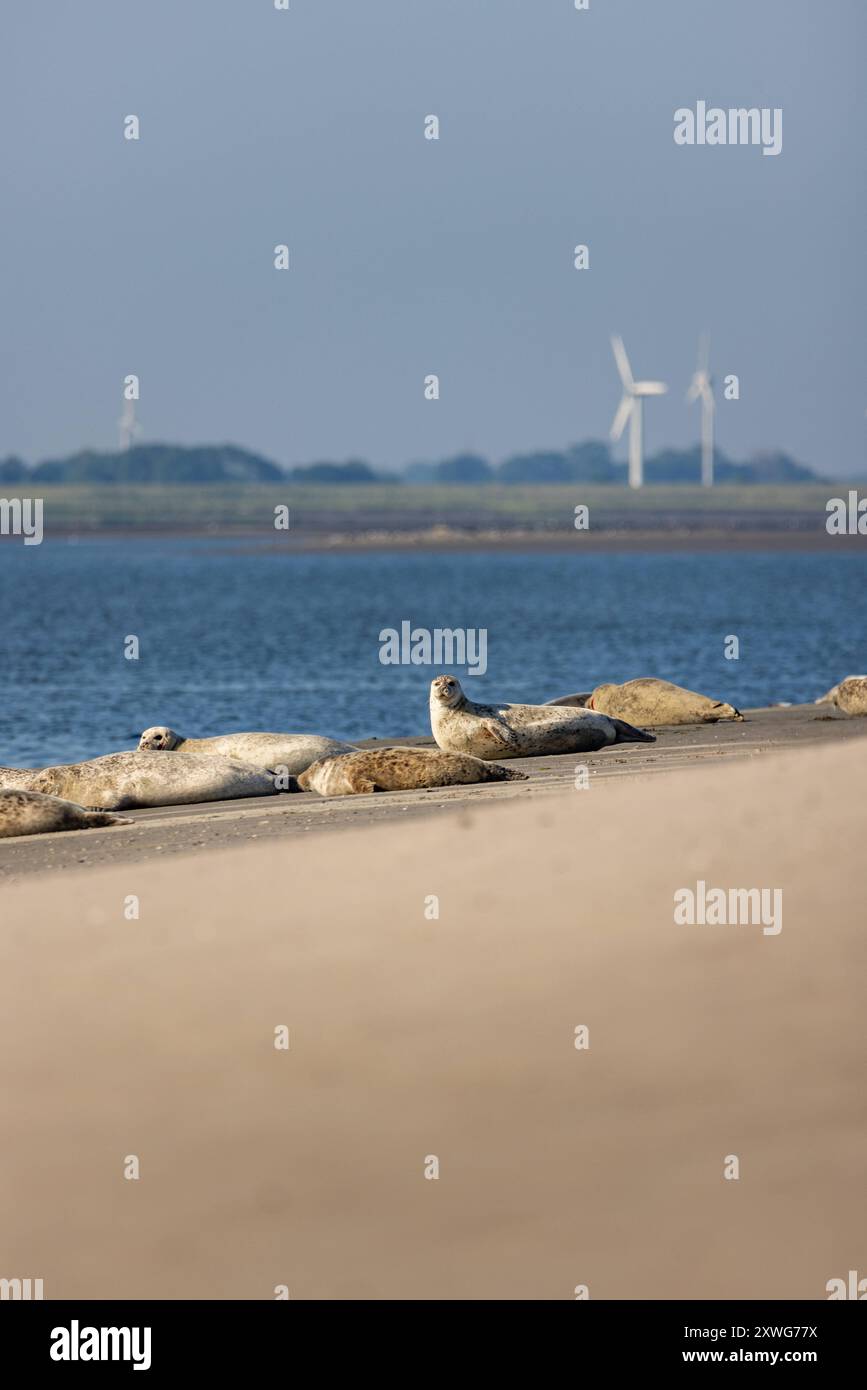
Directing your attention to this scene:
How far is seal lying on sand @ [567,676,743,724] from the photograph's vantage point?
692 inches

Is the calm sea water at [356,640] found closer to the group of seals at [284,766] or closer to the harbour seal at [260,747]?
the harbour seal at [260,747]

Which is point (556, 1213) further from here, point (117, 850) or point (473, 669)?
point (473, 669)

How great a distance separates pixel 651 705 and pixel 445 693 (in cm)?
366

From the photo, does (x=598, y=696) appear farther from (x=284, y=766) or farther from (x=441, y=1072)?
(x=441, y=1072)

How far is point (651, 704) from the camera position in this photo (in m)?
17.6

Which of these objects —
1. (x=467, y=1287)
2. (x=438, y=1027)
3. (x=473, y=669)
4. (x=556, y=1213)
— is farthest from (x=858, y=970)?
(x=473, y=669)

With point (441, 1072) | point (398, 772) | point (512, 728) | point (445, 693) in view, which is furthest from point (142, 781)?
point (441, 1072)

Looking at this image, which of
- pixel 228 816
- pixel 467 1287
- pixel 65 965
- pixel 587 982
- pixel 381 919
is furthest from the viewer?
pixel 228 816

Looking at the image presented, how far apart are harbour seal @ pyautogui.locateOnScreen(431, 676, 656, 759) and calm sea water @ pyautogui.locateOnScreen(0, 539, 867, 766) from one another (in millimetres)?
4186

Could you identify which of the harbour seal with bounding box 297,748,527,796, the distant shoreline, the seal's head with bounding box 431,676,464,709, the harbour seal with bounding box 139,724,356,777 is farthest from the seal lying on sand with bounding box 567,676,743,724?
the distant shoreline

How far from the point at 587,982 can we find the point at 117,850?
432cm

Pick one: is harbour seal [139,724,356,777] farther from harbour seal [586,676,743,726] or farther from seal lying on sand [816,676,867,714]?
seal lying on sand [816,676,867,714]

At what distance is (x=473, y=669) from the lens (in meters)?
29.1

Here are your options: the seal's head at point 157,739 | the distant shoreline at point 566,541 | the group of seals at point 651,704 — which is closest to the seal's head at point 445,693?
the seal's head at point 157,739
